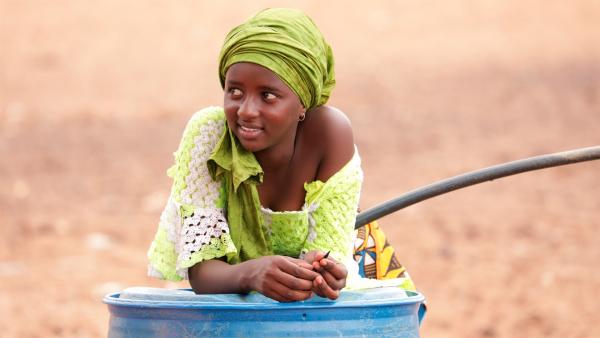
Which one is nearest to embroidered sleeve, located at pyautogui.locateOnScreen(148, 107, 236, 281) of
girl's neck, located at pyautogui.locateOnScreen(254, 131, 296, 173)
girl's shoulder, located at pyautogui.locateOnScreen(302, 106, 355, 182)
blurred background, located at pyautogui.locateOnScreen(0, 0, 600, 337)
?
girl's neck, located at pyautogui.locateOnScreen(254, 131, 296, 173)

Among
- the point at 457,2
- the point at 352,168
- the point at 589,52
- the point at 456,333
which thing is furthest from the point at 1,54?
the point at 352,168

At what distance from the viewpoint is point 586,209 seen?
7.56m

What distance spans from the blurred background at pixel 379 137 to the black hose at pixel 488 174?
250cm

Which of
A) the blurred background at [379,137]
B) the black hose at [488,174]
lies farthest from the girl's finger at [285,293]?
the blurred background at [379,137]

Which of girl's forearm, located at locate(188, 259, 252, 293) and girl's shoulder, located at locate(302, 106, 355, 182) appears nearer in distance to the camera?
girl's forearm, located at locate(188, 259, 252, 293)

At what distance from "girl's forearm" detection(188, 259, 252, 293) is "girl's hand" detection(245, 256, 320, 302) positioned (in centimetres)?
6

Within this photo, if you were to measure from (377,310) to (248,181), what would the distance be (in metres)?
0.46

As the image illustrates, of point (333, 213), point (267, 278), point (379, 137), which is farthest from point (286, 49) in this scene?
point (379, 137)

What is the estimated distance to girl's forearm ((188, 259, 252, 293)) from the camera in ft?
7.83

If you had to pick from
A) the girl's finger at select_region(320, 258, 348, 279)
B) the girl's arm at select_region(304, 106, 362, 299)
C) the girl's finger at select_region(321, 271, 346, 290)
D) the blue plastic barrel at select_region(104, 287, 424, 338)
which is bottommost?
the blue plastic barrel at select_region(104, 287, 424, 338)

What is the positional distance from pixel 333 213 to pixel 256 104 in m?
0.34

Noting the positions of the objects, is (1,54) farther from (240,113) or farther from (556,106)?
(240,113)

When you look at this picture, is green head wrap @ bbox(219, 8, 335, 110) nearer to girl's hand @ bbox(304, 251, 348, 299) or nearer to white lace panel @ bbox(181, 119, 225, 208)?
white lace panel @ bbox(181, 119, 225, 208)

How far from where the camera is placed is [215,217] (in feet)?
8.43
